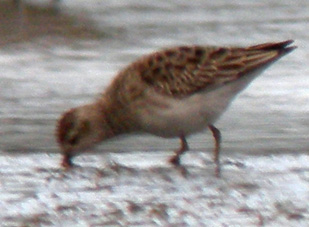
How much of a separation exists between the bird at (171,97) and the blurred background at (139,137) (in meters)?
0.25

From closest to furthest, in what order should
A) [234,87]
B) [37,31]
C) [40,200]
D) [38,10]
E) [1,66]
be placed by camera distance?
[40,200] < [234,87] < [1,66] < [37,31] < [38,10]

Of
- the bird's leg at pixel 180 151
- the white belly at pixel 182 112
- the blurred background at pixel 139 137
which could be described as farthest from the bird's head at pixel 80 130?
the bird's leg at pixel 180 151

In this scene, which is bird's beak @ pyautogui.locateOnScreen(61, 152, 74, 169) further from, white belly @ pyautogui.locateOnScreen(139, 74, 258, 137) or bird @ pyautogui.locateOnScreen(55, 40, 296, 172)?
white belly @ pyautogui.locateOnScreen(139, 74, 258, 137)

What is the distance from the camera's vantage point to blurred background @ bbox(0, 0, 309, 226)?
24.8 ft

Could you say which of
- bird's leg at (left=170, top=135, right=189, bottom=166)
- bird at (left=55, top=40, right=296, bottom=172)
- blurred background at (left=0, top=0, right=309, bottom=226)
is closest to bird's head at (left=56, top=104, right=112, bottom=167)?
bird at (left=55, top=40, right=296, bottom=172)

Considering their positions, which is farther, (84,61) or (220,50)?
(84,61)

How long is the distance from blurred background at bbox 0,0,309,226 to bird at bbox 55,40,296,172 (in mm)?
247

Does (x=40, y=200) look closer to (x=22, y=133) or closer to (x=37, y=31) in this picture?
(x=22, y=133)

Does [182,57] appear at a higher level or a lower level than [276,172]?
higher

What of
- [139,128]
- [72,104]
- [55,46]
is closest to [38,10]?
[55,46]

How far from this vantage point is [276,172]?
28.7ft

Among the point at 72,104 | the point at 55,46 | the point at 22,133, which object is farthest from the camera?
the point at 55,46

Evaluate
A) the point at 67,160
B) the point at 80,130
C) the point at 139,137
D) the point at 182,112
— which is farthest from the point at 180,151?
the point at 139,137

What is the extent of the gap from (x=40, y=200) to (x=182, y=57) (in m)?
2.24
